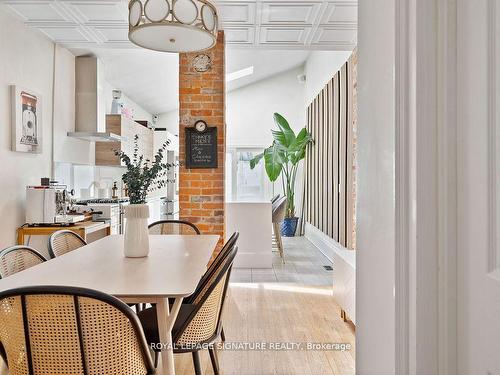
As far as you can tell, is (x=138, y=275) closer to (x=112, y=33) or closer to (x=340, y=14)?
(x=340, y=14)

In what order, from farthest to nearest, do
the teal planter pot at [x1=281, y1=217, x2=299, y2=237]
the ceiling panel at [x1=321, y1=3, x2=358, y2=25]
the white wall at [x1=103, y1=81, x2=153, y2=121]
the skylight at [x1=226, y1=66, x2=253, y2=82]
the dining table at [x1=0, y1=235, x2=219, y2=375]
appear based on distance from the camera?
the teal planter pot at [x1=281, y1=217, x2=299, y2=237] → the skylight at [x1=226, y1=66, x2=253, y2=82] → the white wall at [x1=103, y1=81, x2=153, y2=121] → the ceiling panel at [x1=321, y1=3, x2=358, y2=25] → the dining table at [x1=0, y1=235, x2=219, y2=375]

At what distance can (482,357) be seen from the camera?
773 millimetres

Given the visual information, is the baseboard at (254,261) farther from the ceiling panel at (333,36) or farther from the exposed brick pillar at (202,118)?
the ceiling panel at (333,36)

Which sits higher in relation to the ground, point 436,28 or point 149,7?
point 149,7

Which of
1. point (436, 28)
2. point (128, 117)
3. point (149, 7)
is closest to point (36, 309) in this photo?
point (436, 28)

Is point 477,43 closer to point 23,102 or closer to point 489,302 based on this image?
point 489,302

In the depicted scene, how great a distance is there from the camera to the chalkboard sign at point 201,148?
4484 mm

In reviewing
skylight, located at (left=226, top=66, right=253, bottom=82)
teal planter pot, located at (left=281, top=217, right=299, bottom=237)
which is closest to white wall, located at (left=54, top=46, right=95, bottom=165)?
skylight, located at (left=226, top=66, right=253, bottom=82)

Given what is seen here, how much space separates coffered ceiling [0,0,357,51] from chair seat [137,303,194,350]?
8.68 ft

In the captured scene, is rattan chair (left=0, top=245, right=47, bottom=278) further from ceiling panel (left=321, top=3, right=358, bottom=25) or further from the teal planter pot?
the teal planter pot

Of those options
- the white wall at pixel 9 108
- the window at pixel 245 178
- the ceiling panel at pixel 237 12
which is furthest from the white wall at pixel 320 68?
the white wall at pixel 9 108

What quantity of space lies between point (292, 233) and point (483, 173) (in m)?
8.02

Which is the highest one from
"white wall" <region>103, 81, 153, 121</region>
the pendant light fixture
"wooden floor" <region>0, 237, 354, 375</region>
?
"white wall" <region>103, 81, 153, 121</region>

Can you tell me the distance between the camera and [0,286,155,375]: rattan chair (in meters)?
1.34
